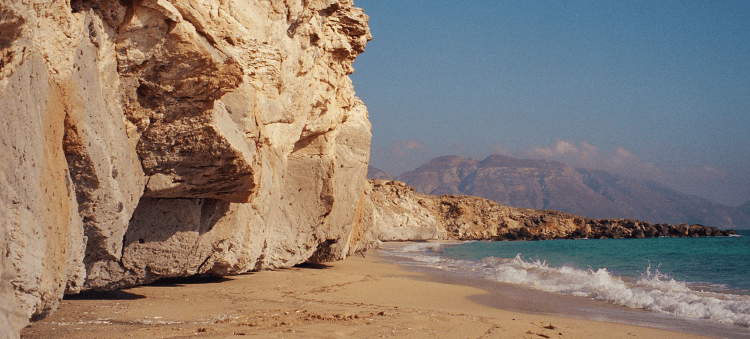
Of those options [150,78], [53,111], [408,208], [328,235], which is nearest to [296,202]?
[328,235]

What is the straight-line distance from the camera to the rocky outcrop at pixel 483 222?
47.3 metres

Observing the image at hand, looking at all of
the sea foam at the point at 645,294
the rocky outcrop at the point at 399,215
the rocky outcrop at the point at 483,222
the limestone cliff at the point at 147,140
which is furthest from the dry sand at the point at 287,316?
the rocky outcrop at the point at 483,222

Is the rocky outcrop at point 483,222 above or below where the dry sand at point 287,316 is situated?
above

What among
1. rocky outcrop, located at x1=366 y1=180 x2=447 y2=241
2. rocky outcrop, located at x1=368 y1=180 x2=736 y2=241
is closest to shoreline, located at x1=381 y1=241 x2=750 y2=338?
rocky outcrop, located at x1=366 y1=180 x2=447 y2=241

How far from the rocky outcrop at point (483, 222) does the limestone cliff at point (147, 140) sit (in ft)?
115

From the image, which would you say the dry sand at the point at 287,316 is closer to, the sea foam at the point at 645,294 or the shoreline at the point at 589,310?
the shoreline at the point at 589,310

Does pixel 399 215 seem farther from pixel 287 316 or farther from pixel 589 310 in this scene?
pixel 287 316

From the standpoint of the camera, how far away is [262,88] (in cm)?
858

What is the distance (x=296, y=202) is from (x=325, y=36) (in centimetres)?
376

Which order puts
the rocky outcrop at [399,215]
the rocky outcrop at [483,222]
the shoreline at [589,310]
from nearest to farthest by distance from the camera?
the shoreline at [589,310]
the rocky outcrop at [399,215]
the rocky outcrop at [483,222]

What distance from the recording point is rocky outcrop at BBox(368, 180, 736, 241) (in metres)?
47.3

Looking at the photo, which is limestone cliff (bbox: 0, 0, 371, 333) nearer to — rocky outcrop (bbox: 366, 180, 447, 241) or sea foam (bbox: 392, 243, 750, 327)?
sea foam (bbox: 392, 243, 750, 327)

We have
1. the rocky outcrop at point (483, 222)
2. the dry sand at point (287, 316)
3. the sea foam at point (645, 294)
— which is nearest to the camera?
the dry sand at point (287, 316)

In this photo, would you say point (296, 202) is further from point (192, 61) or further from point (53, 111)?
point (53, 111)
